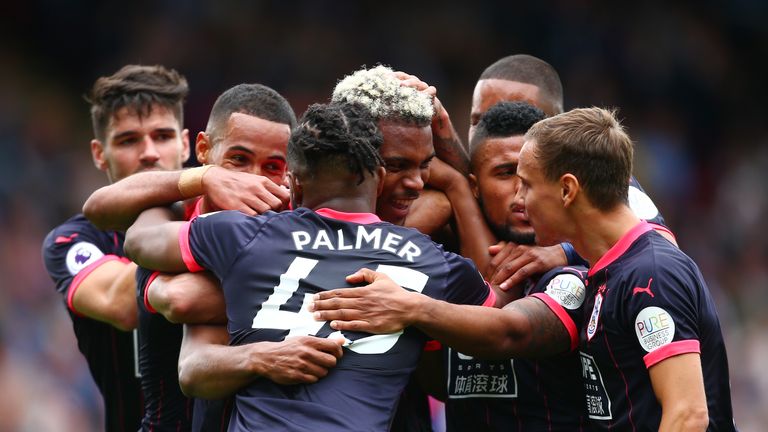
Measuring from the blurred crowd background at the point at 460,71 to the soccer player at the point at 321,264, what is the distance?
10.1 m

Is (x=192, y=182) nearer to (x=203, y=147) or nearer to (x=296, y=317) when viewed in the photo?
(x=203, y=147)

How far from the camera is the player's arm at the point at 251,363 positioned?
435 cm

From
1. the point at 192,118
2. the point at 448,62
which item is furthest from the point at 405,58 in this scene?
the point at 192,118

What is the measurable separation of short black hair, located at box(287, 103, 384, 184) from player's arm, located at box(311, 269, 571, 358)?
0.48 metres

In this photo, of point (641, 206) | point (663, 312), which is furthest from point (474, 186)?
point (663, 312)

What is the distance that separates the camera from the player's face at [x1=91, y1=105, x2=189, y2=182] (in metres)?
6.97

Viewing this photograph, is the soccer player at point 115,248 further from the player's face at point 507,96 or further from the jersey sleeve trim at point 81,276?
the player's face at point 507,96

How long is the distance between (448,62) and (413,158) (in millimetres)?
12285

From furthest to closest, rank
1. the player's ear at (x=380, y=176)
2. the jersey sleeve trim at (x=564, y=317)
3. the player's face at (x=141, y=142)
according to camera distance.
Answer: the player's face at (x=141, y=142) → the jersey sleeve trim at (x=564, y=317) → the player's ear at (x=380, y=176)

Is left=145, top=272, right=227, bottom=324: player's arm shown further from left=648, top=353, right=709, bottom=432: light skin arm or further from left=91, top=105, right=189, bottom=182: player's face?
left=91, top=105, right=189, bottom=182: player's face

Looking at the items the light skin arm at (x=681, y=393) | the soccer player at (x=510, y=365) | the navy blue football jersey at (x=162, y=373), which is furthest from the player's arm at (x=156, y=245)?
the light skin arm at (x=681, y=393)

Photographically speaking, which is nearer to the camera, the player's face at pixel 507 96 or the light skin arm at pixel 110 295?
the light skin arm at pixel 110 295

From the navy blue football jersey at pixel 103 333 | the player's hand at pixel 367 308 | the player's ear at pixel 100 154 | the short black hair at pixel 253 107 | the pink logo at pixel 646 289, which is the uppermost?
the short black hair at pixel 253 107

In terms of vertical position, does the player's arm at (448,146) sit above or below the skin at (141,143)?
above
